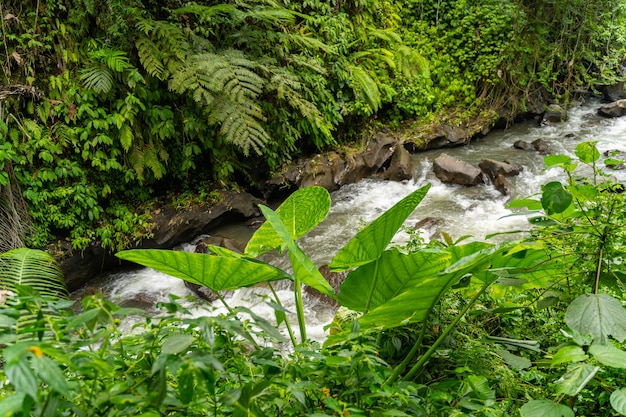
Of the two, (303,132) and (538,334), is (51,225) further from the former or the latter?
(538,334)

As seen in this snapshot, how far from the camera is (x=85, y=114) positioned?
4.67 metres

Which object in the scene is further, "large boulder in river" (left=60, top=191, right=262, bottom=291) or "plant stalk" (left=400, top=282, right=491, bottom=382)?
→ "large boulder in river" (left=60, top=191, right=262, bottom=291)

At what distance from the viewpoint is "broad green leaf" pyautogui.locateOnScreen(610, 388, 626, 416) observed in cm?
90

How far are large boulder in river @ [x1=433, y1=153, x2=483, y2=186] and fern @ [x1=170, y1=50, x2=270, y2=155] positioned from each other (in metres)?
3.08

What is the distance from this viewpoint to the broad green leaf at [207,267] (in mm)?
1119

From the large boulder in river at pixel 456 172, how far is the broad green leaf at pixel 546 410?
5.81m

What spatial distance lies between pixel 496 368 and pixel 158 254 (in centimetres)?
108

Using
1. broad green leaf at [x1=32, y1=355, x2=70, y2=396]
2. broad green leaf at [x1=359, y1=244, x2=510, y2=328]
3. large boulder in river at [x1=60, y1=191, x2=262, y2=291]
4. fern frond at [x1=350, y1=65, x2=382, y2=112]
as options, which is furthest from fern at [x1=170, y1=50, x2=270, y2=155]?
broad green leaf at [x1=32, y1=355, x2=70, y2=396]

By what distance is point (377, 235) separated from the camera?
48.6 inches

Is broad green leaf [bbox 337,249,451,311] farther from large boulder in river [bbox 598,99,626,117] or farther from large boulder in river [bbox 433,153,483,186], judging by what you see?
large boulder in river [bbox 598,99,626,117]

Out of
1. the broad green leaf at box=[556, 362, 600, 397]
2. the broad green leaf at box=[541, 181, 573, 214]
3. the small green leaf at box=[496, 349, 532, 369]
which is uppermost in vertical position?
the broad green leaf at box=[541, 181, 573, 214]

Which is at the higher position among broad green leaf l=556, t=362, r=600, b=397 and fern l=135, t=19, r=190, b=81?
fern l=135, t=19, r=190, b=81

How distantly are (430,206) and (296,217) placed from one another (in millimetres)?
4808

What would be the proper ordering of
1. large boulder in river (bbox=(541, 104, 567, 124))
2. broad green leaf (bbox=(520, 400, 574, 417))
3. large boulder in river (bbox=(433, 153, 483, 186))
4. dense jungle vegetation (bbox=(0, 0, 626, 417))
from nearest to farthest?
dense jungle vegetation (bbox=(0, 0, 626, 417))
broad green leaf (bbox=(520, 400, 574, 417))
large boulder in river (bbox=(433, 153, 483, 186))
large boulder in river (bbox=(541, 104, 567, 124))
